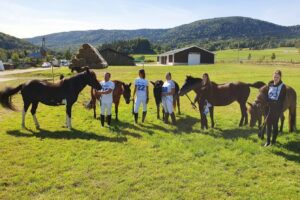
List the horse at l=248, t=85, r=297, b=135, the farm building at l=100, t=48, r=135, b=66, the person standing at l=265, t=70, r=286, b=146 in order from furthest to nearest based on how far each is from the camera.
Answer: the farm building at l=100, t=48, r=135, b=66, the horse at l=248, t=85, r=297, b=135, the person standing at l=265, t=70, r=286, b=146

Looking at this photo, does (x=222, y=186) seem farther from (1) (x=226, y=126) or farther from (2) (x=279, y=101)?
(1) (x=226, y=126)

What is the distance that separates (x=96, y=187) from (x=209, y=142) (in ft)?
14.4

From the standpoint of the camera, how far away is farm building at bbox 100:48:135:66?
69.9 metres

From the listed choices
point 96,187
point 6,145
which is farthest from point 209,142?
point 6,145

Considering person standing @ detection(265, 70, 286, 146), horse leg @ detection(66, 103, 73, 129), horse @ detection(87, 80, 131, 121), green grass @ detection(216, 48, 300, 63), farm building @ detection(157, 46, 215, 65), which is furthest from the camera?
green grass @ detection(216, 48, 300, 63)

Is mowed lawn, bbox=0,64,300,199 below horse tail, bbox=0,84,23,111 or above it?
below

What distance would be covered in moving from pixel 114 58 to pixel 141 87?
5989cm

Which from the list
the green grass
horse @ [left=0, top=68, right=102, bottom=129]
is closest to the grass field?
the green grass

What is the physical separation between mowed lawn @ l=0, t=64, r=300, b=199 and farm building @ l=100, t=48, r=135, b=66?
59037 mm

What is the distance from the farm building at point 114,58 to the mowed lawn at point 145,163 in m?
59.0

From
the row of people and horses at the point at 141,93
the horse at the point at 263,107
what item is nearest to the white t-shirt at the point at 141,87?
the row of people and horses at the point at 141,93

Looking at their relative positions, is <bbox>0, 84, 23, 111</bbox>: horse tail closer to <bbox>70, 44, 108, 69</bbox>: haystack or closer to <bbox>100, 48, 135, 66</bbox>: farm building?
<bbox>70, 44, 108, 69</bbox>: haystack

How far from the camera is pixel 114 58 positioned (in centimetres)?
7050

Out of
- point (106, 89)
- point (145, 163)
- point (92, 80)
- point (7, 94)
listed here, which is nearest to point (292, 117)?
point (145, 163)
